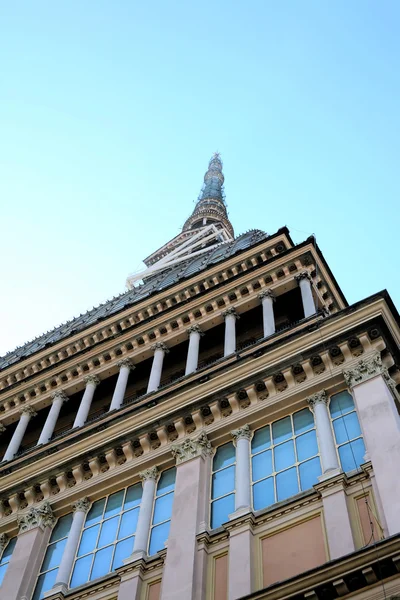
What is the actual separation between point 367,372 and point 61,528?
27.7 ft

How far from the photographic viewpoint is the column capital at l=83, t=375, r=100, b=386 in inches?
1208

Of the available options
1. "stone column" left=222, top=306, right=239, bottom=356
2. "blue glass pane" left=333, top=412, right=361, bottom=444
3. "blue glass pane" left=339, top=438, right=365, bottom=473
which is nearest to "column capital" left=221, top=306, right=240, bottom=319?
"stone column" left=222, top=306, right=239, bottom=356

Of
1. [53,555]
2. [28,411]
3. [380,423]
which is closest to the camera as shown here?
[380,423]

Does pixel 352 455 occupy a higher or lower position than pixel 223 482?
lower

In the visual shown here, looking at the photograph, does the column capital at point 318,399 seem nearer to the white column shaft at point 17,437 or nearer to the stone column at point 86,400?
the stone column at point 86,400

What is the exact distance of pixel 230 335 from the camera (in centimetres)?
2800

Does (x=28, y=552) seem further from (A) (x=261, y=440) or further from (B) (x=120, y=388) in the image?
(B) (x=120, y=388)

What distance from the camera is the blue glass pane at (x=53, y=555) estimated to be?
1981 centimetres

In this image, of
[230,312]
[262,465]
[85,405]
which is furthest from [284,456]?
[85,405]

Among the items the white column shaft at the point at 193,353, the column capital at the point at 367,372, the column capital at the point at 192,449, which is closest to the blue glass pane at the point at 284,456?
the column capital at the point at 192,449

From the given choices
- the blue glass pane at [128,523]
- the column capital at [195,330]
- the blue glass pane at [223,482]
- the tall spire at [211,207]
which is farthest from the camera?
the tall spire at [211,207]

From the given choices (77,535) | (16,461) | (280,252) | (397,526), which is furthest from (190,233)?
(397,526)

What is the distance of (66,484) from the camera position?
21703mm

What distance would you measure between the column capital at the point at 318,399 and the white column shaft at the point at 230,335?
278 inches
